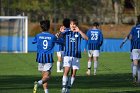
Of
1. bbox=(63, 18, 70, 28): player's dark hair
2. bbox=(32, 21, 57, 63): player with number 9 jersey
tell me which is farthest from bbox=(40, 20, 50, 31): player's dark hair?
bbox=(63, 18, 70, 28): player's dark hair

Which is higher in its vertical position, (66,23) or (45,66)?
(66,23)

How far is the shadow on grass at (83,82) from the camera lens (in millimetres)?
21781

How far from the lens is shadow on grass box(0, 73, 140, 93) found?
71.5 feet

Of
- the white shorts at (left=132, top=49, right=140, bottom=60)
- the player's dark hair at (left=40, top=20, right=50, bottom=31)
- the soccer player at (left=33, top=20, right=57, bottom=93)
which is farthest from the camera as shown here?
the white shorts at (left=132, top=49, right=140, bottom=60)

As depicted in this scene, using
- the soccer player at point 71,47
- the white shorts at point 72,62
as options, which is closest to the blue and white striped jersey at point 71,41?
the soccer player at point 71,47

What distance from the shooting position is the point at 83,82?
23656 mm

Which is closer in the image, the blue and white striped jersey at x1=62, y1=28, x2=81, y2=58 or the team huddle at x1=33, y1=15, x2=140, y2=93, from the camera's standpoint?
the team huddle at x1=33, y1=15, x2=140, y2=93

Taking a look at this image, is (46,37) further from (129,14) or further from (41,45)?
(129,14)

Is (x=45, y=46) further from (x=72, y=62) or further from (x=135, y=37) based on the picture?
(x=135, y=37)

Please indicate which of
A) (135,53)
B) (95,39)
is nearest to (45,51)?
(135,53)

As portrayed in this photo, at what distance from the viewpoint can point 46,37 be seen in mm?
17828

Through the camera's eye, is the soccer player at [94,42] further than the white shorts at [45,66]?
Yes

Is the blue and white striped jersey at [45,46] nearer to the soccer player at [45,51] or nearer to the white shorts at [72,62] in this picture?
the soccer player at [45,51]

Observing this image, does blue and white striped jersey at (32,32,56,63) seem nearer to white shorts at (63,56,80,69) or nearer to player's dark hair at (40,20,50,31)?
player's dark hair at (40,20,50,31)
